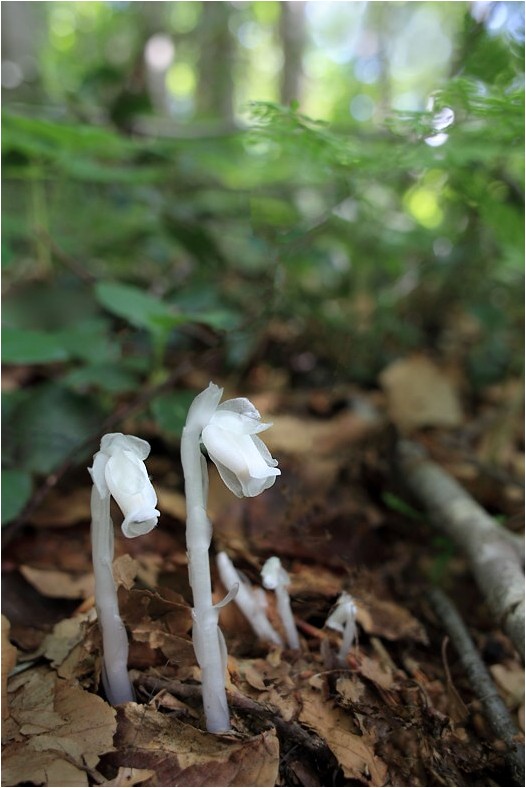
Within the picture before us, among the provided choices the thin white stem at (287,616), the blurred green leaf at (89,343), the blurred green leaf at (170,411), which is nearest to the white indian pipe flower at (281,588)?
the thin white stem at (287,616)

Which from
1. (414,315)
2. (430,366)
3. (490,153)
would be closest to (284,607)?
(490,153)

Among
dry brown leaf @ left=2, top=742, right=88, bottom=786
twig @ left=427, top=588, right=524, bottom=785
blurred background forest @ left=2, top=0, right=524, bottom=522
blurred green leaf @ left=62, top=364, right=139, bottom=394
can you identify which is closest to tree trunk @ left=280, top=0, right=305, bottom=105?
blurred background forest @ left=2, top=0, right=524, bottom=522

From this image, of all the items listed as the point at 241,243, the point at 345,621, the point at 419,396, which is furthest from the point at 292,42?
the point at 345,621

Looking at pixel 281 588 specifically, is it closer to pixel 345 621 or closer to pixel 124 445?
pixel 345 621

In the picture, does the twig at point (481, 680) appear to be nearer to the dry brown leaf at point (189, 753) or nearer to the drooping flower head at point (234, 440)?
the dry brown leaf at point (189, 753)

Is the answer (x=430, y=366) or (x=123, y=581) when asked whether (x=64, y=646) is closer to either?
(x=123, y=581)

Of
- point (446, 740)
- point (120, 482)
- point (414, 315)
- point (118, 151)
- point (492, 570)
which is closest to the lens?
point (120, 482)
